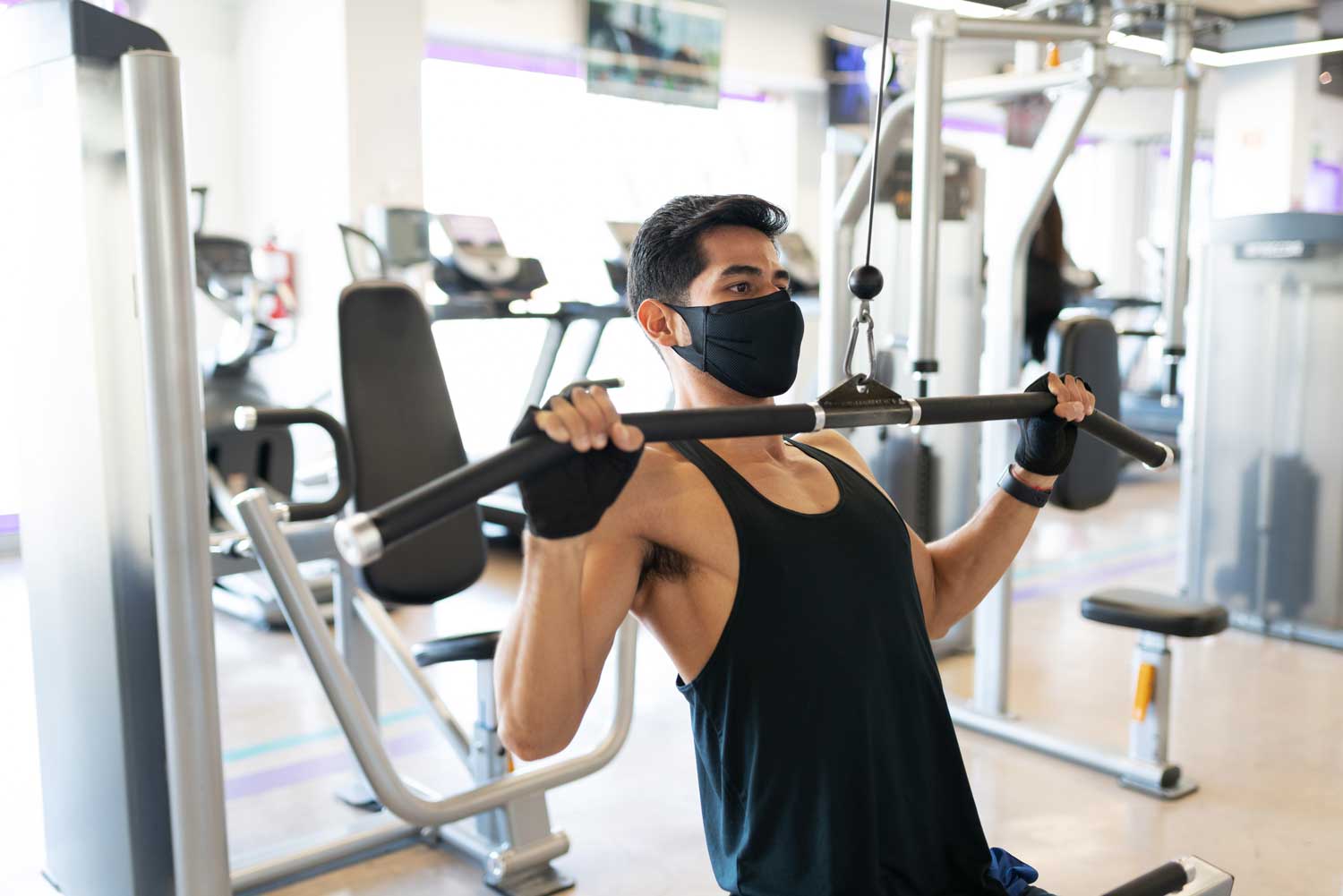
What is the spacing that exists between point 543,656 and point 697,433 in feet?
Result: 0.96

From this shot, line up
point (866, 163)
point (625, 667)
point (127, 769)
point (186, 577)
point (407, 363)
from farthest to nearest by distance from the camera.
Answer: point (866, 163) < point (625, 667) < point (407, 363) < point (127, 769) < point (186, 577)

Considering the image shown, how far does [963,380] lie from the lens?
3891 millimetres

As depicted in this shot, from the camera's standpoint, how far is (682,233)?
1432mm

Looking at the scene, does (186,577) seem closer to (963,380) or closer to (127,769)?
(127,769)

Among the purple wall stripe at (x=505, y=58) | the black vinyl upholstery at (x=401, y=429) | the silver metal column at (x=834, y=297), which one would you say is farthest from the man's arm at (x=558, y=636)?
the purple wall stripe at (x=505, y=58)

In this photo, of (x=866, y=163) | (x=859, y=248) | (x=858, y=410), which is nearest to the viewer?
(x=858, y=410)

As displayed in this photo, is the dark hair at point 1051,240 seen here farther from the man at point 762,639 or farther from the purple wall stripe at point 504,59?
Answer: the purple wall stripe at point 504,59

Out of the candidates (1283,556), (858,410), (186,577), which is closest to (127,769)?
(186,577)

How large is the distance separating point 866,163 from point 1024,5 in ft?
1.85

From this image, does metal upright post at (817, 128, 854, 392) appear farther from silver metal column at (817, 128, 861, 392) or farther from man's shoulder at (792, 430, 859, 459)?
man's shoulder at (792, 430, 859, 459)

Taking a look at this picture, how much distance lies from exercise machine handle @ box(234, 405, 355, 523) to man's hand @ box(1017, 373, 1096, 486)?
1259mm

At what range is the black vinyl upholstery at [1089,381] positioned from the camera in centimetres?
293

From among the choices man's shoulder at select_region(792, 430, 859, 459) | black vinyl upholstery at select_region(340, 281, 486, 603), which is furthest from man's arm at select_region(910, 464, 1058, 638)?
black vinyl upholstery at select_region(340, 281, 486, 603)

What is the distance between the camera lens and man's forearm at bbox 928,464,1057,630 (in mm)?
1591
